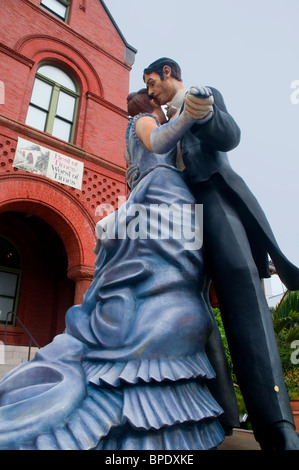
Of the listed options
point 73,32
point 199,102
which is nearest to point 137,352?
point 199,102

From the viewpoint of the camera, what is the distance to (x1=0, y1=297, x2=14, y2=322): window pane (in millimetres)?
8211

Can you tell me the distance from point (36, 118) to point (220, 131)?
8081 mm

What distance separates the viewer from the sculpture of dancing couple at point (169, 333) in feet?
3.26

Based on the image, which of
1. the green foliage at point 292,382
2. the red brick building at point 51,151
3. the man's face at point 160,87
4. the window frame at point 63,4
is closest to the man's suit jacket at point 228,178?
the man's face at point 160,87

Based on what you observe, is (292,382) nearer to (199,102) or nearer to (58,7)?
(199,102)

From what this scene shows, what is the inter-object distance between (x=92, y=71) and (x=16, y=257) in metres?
5.74

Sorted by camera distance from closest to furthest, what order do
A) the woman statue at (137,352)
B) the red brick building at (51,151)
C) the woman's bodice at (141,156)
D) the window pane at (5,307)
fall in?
1. the woman statue at (137,352)
2. the woman's bodice at (141,156)
3. the red brick building at (51,151)
4. the window pane at (5,307)

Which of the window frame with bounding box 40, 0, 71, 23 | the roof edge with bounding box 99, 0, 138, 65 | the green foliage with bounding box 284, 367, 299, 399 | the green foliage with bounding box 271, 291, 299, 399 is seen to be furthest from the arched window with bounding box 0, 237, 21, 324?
the roof edge with bounding box 99, 0, 138, 65

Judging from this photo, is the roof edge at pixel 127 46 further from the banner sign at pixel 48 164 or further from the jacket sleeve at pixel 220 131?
the jacket sleeve at pixel 220 131

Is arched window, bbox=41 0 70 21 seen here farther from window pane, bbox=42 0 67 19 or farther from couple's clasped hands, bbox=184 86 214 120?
couple's clasped hands, bbox=184 86 214 120

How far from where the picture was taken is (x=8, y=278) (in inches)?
343

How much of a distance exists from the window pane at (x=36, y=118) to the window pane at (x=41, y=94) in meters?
0.21

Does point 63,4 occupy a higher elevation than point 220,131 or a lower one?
higher
